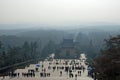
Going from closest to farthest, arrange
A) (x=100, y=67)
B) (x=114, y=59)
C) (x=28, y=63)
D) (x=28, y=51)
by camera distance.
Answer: (x=114, y=59), (x=100, y=67), (x=28, y=63), (x=28, y=51)

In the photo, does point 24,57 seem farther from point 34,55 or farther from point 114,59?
point 114,59

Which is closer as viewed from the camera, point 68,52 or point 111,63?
point 111,63

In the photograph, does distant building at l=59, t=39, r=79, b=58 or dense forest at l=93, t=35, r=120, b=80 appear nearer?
dense forest at l=93, t=35, r=120, b=80

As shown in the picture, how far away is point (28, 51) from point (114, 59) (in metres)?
32.6

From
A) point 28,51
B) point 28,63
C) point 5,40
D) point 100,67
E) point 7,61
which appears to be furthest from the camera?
point 5,40

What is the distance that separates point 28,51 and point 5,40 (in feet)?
112

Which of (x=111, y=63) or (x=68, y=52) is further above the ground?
(x=111, y=63)

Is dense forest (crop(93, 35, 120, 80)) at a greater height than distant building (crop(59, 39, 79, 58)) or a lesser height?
greater

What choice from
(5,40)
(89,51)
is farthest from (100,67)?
(5,40)

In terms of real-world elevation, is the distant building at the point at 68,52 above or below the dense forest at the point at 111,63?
below

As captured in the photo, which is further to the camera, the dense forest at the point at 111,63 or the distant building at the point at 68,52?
the distant building at the point at 68,52

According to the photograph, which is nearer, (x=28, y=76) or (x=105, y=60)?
(x=105, y=60)

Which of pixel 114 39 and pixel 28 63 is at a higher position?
pixel 114 39

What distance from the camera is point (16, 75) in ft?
115
